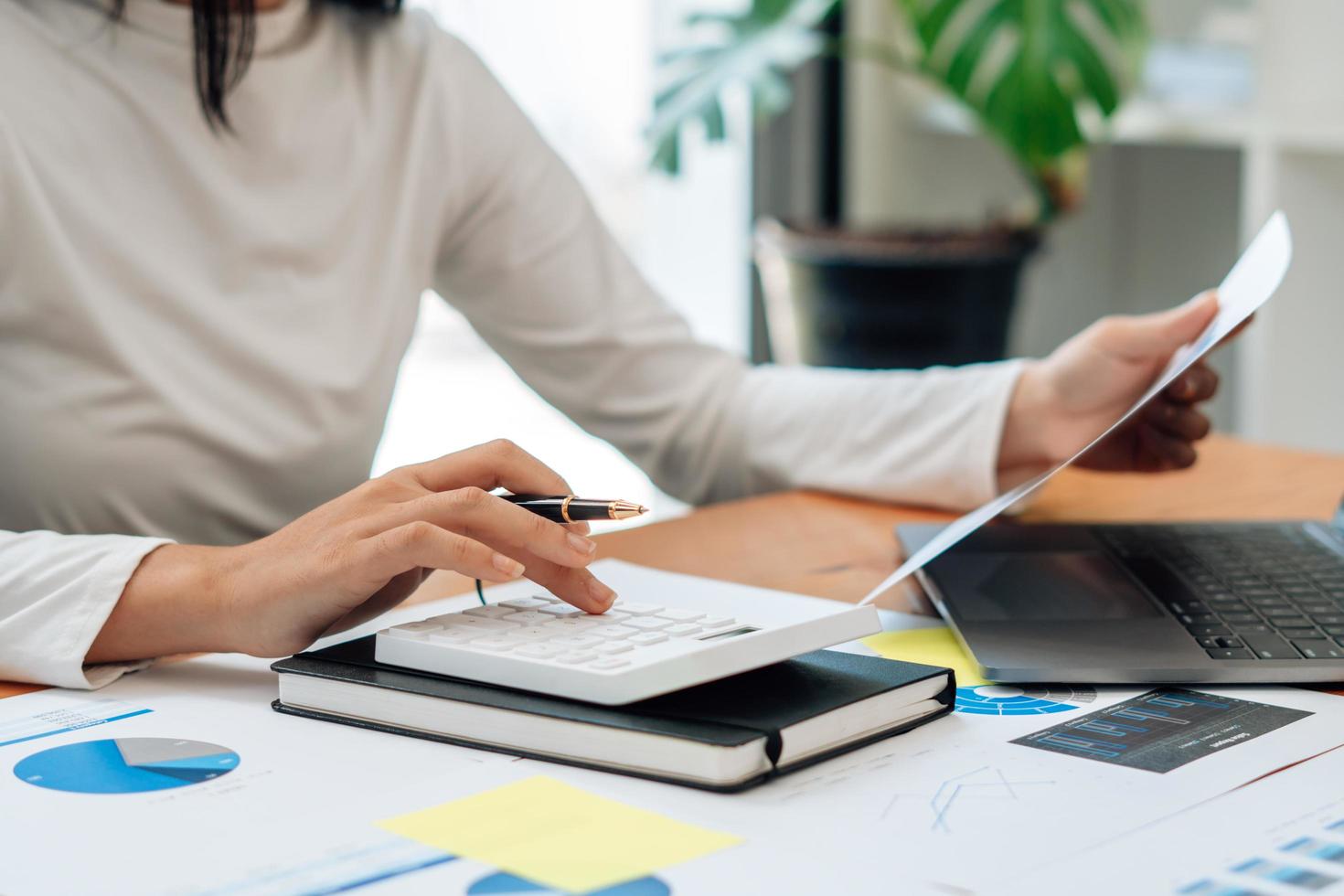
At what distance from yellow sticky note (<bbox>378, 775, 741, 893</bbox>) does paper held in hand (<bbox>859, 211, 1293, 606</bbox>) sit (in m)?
0.22

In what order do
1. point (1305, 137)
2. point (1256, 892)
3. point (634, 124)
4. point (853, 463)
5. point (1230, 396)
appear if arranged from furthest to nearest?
point (634, 124) → point (1230, 396) → point (1305, 137) → point (853, 463) → point (1256, 892)

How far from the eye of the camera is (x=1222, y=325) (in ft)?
2.59

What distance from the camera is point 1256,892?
0.45 metres

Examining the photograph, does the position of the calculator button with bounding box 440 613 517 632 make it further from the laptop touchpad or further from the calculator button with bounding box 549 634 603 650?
the laptop touchpad

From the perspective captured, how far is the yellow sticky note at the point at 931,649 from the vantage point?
2.29ft

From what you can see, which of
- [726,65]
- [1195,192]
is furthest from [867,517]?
[1195,192]

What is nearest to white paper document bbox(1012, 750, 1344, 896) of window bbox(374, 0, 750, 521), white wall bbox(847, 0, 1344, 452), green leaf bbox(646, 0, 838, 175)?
white wall bbox(847, 0, 1344, 452)

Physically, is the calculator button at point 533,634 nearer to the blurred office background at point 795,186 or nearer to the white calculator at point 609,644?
the white calculator at point 609,644

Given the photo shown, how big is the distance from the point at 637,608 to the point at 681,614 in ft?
0.11

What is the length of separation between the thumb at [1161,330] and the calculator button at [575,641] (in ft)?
1.79

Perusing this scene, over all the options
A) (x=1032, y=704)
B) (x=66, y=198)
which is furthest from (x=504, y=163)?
(x=1032, y=704)

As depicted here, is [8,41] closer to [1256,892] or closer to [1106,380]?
[1106,380]

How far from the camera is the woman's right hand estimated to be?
64 cm

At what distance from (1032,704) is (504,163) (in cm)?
71
